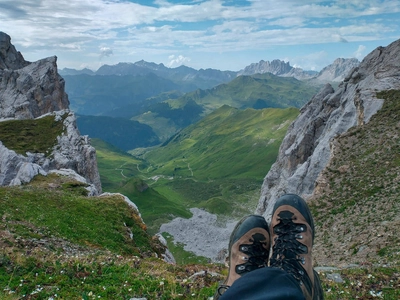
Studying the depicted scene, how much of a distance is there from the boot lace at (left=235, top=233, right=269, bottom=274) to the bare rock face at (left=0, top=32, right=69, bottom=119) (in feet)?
413

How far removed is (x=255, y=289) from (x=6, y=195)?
2983 centimetres

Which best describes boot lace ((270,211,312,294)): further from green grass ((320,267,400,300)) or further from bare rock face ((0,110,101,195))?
bare rock face ((0,110,101,195))

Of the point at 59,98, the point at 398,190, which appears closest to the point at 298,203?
the point at 398,190

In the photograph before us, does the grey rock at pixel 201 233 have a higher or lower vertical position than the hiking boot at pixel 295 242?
lower

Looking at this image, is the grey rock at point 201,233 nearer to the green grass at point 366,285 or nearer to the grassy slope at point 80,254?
the grassy slope at point 80,254

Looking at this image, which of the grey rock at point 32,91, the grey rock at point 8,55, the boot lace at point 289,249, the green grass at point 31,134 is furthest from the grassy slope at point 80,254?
the grey rock at point 8,55

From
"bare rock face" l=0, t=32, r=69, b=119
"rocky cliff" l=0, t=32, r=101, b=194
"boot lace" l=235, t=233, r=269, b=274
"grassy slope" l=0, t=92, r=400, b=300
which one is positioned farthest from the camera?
"bare rock face" l=0, t=32, r=69, b=119

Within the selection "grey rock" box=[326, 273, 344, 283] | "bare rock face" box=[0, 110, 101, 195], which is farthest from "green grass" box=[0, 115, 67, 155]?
"grey rock" box=[326, 273, 344, 283]

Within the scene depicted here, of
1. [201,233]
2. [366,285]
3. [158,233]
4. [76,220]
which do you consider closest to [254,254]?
[366,285]

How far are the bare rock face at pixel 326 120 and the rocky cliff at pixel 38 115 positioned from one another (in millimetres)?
36569

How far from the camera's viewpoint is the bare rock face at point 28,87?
4766 inches

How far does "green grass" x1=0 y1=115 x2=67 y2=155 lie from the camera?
78375 millimetres

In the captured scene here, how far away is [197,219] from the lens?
7003 inches

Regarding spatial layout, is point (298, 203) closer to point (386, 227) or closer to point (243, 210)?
point (386, 227)
